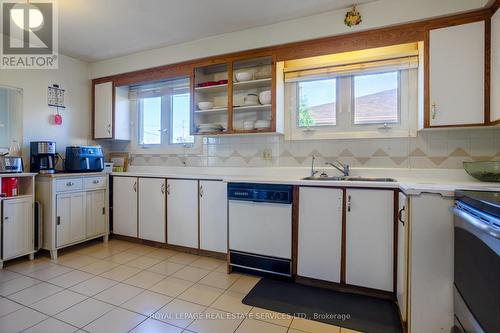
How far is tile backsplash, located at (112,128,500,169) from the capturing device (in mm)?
2350

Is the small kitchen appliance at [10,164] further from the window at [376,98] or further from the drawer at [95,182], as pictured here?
the window at [376,98]

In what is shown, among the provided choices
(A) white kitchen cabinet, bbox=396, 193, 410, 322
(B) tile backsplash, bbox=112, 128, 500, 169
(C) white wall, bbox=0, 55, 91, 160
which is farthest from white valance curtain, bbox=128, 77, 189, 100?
(A) white kitchen cabinet, bbox=396, 193, 410, 322

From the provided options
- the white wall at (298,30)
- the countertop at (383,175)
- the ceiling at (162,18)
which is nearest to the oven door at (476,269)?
the countertop at (383,175)

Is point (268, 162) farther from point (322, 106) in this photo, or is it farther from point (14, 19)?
point (14, 19)

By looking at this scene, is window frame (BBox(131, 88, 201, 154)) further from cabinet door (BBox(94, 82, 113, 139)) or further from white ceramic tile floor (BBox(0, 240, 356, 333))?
white ceramic tile floor (BBox(0, 240, 356, 333))

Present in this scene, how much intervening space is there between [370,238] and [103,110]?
3831 mm

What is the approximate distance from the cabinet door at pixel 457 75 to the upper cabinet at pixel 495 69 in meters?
0.06

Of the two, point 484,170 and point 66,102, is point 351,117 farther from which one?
point 66,102

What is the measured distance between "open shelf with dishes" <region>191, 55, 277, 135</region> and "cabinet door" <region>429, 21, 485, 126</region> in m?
1.40

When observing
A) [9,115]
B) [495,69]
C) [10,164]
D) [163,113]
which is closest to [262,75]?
[163,113]

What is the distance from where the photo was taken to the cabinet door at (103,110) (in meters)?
3.85

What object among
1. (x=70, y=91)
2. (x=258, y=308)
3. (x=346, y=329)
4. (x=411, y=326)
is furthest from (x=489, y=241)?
(x=70, y=91)

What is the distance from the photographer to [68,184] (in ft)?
10.1

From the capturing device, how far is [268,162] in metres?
3.09
